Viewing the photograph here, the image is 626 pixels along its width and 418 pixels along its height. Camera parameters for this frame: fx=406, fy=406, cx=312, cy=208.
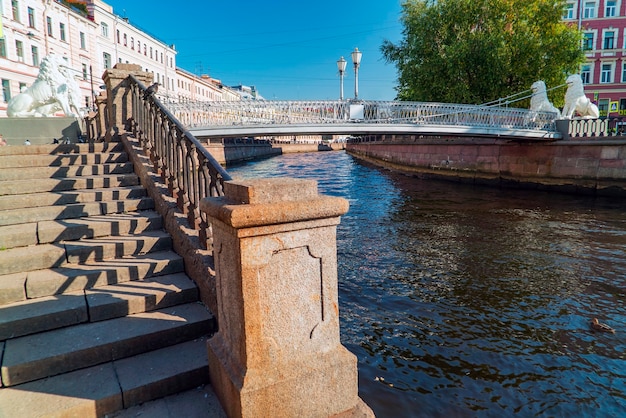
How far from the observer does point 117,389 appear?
2.50 m

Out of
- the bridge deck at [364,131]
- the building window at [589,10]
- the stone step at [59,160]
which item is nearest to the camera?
the stone step at [59,160]

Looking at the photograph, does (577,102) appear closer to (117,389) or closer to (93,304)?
(93,304)

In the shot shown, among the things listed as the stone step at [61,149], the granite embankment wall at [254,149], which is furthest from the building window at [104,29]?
the stone step at [61,149]

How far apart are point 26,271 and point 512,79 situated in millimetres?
22763

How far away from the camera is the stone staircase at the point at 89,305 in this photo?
254 cm

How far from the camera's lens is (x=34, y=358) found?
8.55 feet

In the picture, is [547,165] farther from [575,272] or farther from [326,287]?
[326,287]

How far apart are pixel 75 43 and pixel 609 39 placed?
156 ft

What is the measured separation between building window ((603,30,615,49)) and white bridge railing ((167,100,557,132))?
90.8 ft

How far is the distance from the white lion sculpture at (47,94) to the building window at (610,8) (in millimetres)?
44244

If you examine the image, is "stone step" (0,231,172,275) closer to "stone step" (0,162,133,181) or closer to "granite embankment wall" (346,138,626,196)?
"stone step" (0,162,133,181)

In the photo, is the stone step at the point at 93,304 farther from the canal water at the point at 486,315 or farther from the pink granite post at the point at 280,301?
the canal water at the point at 486,315

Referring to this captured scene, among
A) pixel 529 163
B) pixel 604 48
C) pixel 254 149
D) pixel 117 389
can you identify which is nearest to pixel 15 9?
pixel 254 149

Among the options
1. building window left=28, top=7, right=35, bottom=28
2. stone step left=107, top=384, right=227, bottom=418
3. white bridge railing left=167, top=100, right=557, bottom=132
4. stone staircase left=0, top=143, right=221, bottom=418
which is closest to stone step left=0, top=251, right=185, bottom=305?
stone staircase left=0, top=143, right=221, bottom=418
